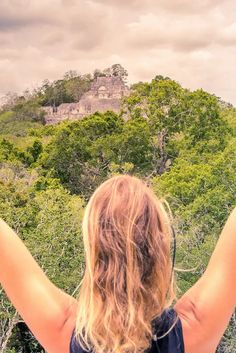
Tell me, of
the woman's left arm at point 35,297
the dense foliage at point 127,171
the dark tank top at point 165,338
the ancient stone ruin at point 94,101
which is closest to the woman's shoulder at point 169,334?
the dark tank top at point 165,338

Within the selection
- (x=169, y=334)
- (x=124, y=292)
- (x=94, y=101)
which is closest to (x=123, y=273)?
(x=124, y=292)

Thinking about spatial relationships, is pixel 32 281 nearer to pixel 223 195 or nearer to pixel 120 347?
pixel 120 347

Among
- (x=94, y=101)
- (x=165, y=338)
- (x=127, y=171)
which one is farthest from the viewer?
(x=94, y=101)

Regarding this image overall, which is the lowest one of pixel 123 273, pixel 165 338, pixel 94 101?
pixel 165 338

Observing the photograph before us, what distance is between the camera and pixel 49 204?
17766mm

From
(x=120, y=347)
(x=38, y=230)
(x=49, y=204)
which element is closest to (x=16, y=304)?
(x=120, y=347)

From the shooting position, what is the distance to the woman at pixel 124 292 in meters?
1.24

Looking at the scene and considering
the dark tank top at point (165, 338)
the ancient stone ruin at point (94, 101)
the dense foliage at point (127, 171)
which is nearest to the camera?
the dark tank top at point (165, 338)

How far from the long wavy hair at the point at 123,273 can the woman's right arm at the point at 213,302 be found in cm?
6

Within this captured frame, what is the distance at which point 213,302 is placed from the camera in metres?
1.24

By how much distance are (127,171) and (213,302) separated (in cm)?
2364

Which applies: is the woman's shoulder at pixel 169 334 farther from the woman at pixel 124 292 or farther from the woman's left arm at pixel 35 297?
the woman's left arm at pixel 35 297

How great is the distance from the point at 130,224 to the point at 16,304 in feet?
0.93

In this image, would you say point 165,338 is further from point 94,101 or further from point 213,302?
point 94,101
